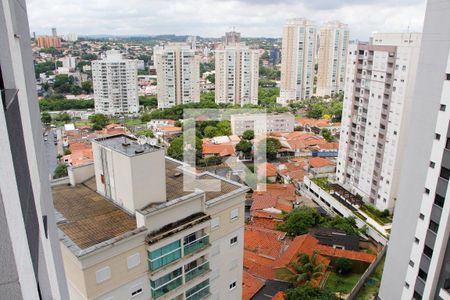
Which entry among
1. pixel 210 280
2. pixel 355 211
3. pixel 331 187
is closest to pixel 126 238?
pixel 210 280

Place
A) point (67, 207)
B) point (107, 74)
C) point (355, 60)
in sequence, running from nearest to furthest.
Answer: point (67, 207) < point (355, 60) < point (107, 74)

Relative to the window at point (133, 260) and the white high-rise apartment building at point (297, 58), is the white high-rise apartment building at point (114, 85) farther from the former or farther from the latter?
the window at point (133, 260)

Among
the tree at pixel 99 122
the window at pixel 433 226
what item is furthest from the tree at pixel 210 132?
the window at pixel 433 226

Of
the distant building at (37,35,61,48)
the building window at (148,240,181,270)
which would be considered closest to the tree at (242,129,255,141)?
the building window at (148,240,181,270)

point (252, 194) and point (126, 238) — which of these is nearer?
point (126, 238)

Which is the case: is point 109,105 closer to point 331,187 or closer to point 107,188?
point 331,187

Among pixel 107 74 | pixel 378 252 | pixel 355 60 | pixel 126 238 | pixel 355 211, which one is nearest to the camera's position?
pixel 126 238

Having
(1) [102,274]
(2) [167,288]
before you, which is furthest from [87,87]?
(1) [102,274]

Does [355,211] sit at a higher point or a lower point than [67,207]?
lower
